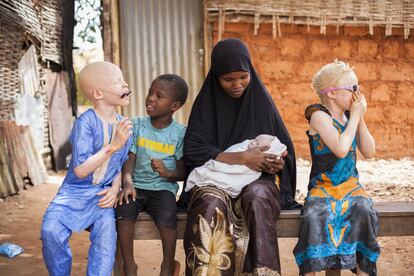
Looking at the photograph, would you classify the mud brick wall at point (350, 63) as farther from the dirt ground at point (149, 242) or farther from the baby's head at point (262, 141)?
the baby's head at point (262, 141)

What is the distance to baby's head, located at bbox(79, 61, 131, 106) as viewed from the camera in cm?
288

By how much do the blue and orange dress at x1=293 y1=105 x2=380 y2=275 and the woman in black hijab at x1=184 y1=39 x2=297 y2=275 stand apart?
0.67 feet

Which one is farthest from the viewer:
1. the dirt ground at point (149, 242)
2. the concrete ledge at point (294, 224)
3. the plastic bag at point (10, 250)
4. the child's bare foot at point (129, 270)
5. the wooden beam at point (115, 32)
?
the wooden beam at point (115, 32)

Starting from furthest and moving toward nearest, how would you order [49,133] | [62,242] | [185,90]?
[49,133] → [185,90] → [62,242]

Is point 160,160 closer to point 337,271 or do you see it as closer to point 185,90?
point 185,90

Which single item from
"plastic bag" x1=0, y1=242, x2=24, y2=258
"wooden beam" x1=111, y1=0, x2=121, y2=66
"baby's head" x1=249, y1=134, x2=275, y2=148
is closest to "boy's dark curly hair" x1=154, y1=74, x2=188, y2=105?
"baby's head" x1=249, y1=134, x2=275, y2=148

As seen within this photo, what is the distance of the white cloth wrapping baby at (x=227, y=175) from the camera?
2.90 meters

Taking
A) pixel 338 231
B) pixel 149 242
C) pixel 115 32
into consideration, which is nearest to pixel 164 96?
pixel 338 231

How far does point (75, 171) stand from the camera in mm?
2732

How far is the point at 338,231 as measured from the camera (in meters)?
2.76

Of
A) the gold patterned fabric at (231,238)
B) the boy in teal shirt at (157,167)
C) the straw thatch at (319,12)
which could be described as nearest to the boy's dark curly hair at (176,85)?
the boy in teal shirt at (157,167)

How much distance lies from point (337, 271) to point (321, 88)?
111 cm

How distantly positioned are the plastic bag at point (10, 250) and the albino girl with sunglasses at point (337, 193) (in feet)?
9.29

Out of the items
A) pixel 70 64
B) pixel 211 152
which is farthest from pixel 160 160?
pixel 70 64
